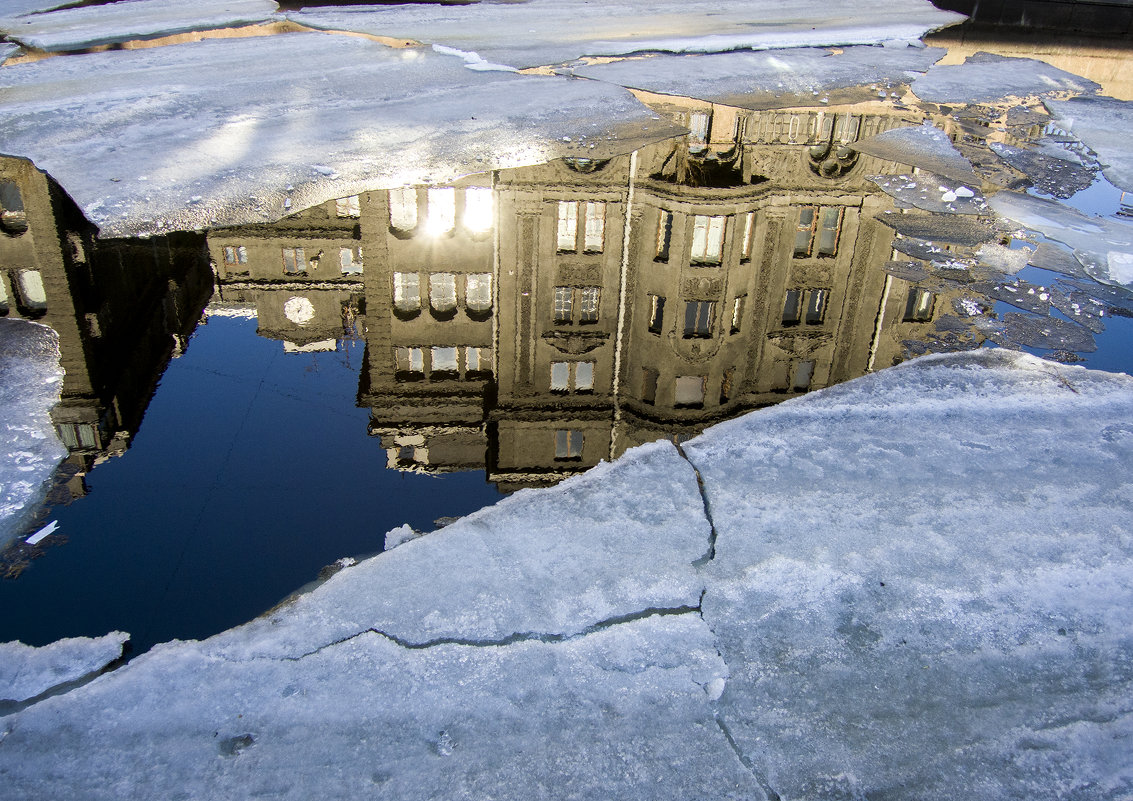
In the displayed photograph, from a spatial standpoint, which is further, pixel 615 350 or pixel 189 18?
pixel 189 18

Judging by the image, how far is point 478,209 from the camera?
5723 mm

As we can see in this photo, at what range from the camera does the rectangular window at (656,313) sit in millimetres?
4777

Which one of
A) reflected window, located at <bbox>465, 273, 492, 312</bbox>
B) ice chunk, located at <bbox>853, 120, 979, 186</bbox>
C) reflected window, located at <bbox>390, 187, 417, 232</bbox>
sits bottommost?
reflected window, located at <bbox>465, 273, 492, 312</bbox>

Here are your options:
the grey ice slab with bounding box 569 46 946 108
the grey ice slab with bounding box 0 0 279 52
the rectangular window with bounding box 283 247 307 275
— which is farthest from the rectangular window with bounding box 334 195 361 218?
the grey ice slab with bounding box 0 0 279 52

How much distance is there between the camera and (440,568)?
2.85 meters

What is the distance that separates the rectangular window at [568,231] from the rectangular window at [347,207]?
4.53ft

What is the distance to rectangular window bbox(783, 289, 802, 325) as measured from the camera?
4.94 m

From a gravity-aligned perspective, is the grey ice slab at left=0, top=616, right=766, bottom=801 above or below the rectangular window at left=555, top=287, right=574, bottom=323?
below

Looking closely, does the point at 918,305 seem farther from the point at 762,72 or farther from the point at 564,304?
the point at 762,72

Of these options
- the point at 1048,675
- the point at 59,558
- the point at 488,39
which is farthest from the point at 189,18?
the point at 1048,675

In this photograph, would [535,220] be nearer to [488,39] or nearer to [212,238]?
[212,238]

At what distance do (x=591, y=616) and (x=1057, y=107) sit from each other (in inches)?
363

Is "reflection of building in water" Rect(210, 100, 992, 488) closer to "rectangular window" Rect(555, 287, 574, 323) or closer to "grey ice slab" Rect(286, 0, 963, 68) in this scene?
"rectangular window" Rect(555, 287, 574, 323)

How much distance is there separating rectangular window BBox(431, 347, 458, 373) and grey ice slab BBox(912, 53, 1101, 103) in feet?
23.0
